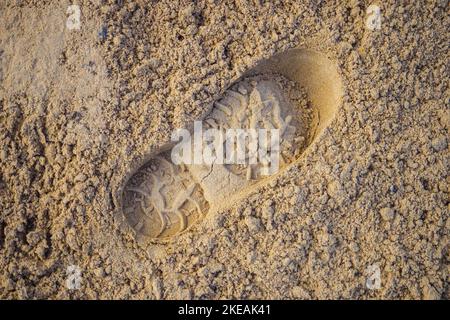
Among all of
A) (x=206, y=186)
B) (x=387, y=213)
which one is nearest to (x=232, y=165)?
(x=206, y=186)

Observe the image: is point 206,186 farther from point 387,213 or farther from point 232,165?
point 387,213

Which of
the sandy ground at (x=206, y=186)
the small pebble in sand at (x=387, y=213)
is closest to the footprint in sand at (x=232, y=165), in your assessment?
the sandy ground at (x=206, y=186)

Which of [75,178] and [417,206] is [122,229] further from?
[417,206]

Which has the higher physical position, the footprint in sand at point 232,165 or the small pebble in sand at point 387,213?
the footprint in sand at point 232,165

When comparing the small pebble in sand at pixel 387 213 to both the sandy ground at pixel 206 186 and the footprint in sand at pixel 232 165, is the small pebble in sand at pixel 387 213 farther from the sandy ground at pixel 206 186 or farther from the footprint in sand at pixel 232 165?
the footprint in sand at pixel 232 165

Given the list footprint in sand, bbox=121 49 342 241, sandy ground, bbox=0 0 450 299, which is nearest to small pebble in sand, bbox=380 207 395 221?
sandy ground, bbox=0 0 450 299

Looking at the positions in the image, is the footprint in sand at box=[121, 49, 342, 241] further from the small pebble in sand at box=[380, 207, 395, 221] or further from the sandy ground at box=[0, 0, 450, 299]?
the small pebble in sand at box=[380, 207, 395, 221]
